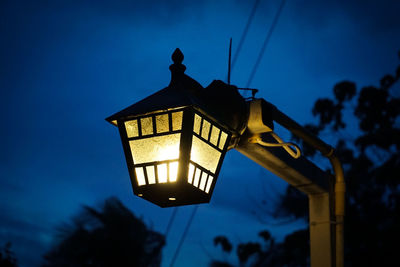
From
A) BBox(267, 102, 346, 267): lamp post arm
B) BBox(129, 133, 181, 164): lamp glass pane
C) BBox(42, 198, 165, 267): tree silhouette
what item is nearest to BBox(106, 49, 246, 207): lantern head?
BBox(129, 133, 181, 164): lamp glass pane

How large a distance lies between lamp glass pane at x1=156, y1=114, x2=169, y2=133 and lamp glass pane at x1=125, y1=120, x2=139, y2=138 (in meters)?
0.13

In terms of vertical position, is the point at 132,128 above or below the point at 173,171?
above

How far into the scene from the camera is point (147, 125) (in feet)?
8.01

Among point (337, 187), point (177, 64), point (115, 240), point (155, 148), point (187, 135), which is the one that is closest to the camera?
point (187, 135)

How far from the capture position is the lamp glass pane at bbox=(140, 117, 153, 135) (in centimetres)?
243

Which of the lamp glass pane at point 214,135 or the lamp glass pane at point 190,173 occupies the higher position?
the lamp glass pane at point 214,135

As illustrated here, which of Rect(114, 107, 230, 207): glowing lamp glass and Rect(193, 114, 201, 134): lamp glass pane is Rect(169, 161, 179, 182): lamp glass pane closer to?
Rect(114, 107, 230, 207): glowing lamp glass

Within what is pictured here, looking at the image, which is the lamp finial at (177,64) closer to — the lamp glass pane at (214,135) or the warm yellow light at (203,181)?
the lamp glass pane at (214,135)

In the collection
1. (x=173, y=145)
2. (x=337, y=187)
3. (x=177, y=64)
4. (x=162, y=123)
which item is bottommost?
(x=173, y=145)

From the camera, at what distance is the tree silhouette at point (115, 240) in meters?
11.5

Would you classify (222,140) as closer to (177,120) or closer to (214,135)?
(214,135)

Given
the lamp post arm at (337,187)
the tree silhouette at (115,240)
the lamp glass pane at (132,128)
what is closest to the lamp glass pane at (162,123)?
the lamp glass pane at (132,128)

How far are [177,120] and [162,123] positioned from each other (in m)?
0.08

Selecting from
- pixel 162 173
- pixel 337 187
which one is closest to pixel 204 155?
pixel 162 173
